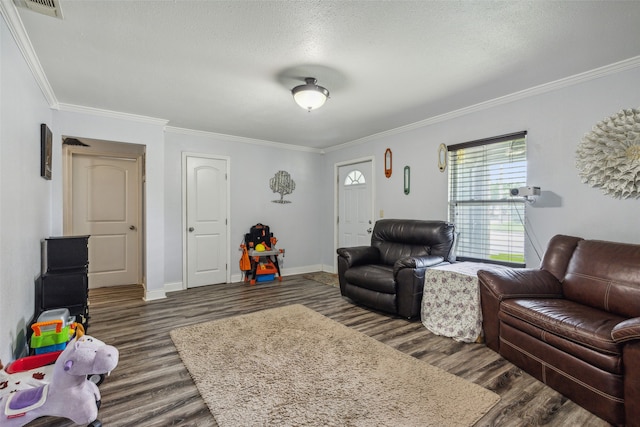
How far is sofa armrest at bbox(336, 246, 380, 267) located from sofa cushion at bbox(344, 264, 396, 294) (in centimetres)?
9

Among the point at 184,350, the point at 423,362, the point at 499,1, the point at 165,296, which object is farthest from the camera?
the point at 165,296

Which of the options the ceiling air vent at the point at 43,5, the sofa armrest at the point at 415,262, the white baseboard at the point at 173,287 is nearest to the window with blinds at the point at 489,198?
the sofa armrest at the point at 415,262

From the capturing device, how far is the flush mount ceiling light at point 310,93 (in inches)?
112

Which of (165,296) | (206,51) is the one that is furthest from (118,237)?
(206,51)

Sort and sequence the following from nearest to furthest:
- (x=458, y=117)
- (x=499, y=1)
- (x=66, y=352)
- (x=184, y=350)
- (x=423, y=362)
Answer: (x=66, y=352)
(x=499, y=1)
(x=423, y=362)
(x=184, y=350)
(x=458, y=117)

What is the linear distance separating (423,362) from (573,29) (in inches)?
102

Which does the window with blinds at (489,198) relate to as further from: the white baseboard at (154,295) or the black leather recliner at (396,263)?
the white baseboard at (154,295)

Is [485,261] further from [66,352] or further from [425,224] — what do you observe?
[66,352]

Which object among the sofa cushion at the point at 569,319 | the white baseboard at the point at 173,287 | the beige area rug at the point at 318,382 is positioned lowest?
the beige area rug at the point at 318,382

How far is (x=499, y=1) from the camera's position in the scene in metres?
1.84

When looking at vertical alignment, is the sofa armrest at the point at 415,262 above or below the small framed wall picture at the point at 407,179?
below

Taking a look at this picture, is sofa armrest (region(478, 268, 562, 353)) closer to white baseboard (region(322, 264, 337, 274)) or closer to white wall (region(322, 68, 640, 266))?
white wall (region(322, 68, 640, 266))

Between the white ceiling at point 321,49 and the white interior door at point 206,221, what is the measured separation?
136 cm

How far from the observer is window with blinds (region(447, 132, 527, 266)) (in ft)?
10.9
